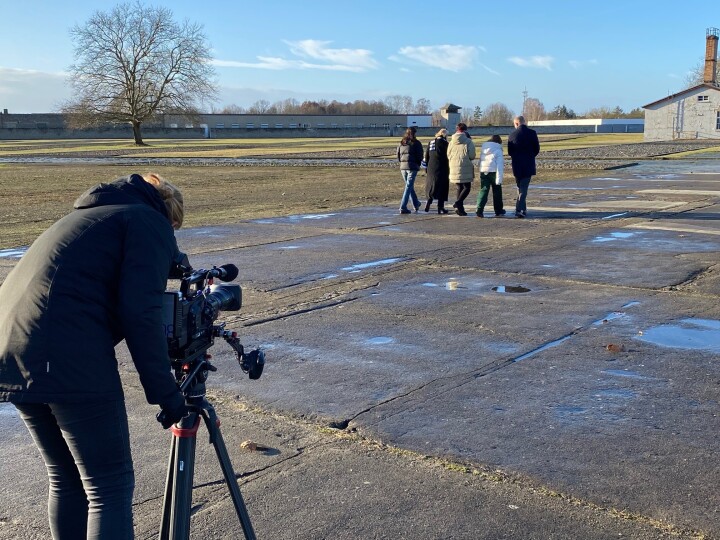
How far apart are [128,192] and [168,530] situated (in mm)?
1284

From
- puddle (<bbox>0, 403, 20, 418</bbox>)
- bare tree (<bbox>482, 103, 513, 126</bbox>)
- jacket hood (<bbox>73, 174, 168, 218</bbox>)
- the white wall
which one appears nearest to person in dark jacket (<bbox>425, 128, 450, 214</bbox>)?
puddle (<bbox>0, 403, 20, 418</bbox>)

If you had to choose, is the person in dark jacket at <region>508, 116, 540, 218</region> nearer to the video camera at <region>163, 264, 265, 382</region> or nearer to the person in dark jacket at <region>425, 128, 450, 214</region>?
the person in dark jacket at <region>425, 128, 450, 214</region>

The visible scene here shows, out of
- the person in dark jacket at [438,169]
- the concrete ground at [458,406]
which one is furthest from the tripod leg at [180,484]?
the person in dark jacket at [438,169]

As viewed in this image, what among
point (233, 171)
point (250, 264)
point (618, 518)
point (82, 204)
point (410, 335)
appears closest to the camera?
point (82, 204)

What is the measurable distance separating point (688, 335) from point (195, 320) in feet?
17.2

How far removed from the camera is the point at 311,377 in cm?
600

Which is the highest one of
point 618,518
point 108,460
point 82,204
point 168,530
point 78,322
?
point 82,204

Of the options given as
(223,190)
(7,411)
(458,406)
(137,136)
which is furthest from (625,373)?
(137,136)

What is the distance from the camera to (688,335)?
704cm

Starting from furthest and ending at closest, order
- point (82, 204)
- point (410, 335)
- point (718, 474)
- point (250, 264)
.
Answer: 1. point (250, 264)
2. point (410, 335)
3. point (718, 474)
4. point (82, 204)

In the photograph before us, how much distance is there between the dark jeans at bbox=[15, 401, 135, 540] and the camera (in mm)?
2930

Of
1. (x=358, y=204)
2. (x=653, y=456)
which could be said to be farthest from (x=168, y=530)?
(x=358, y=204)

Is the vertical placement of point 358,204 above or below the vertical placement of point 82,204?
below

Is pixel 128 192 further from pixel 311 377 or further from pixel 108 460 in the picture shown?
pixel 311 377
